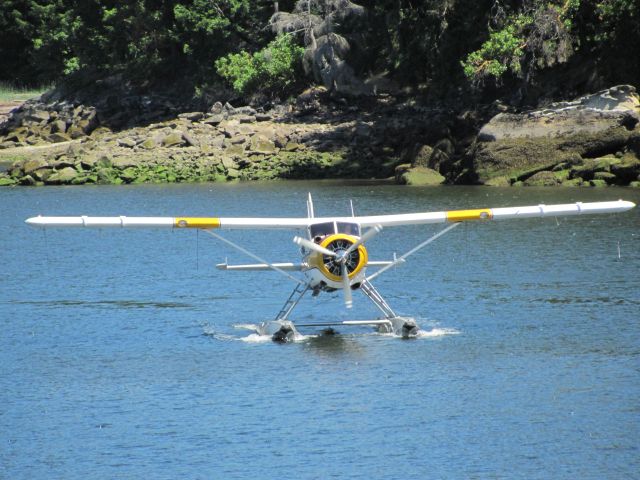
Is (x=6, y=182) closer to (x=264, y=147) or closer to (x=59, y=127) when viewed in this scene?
(x=264, y=147)

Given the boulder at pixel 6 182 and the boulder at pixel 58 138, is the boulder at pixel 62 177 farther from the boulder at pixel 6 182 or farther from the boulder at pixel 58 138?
the boulder at pixel 58 138

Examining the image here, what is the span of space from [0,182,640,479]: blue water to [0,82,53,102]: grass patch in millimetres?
57919

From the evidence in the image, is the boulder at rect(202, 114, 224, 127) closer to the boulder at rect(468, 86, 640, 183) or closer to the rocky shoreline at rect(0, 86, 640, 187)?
the rocky shoreline at rect(0, 86, 640, 187)

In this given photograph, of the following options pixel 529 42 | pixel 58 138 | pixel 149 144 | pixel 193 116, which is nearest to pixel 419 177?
pixel 529 42

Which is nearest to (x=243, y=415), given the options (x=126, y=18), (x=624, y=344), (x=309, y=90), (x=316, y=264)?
(x=316, y=264)

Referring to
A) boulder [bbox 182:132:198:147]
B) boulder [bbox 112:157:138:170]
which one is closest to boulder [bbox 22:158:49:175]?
boulder [bbox 112:157:138:170]

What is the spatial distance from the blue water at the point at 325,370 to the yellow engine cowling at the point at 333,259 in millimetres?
1754

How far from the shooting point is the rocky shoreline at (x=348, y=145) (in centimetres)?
5309

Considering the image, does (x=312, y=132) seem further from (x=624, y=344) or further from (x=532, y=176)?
(x=624, y=344)

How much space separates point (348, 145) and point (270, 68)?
9341 millimetres

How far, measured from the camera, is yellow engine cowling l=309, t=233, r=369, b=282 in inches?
863

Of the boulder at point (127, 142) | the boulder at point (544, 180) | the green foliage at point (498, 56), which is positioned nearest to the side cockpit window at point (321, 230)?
the boulder at point (544, 180)

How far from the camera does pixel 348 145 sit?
2517 inches

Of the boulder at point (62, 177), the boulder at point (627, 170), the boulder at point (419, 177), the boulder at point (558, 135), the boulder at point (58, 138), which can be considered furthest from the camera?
the boulder at point (58, 138)
